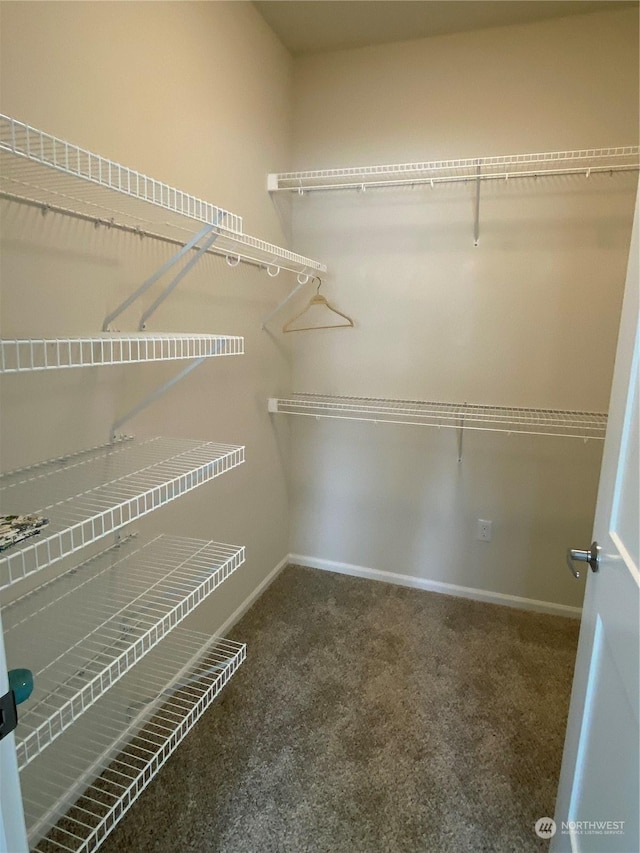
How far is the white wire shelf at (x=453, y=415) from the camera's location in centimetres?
215

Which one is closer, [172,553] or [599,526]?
[599,526]

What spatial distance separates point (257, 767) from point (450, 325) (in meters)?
1.89

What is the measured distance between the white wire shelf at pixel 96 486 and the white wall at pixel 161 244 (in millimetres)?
50

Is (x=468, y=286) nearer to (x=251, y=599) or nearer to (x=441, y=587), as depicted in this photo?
(x=441, y=587)

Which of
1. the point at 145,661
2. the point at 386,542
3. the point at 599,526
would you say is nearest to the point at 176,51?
the point at 599,526

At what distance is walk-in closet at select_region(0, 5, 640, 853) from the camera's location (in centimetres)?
114

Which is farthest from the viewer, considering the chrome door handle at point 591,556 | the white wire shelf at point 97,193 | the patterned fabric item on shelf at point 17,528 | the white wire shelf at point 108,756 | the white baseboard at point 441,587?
the white baseboard at point 441,587

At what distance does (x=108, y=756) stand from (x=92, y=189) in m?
1.61

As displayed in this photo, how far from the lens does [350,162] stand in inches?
94.0

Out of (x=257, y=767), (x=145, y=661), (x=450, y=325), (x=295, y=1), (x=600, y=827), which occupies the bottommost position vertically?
(x=257, y=767)

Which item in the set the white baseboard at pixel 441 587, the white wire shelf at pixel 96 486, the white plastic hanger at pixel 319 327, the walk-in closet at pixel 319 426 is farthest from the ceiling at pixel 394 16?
the white baseboard at pixel 441 587

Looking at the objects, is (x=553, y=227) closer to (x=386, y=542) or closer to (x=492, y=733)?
(x=386, y=542)

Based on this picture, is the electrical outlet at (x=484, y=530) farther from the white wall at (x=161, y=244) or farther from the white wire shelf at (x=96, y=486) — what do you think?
the white wire shelf at (x=96, y=486)

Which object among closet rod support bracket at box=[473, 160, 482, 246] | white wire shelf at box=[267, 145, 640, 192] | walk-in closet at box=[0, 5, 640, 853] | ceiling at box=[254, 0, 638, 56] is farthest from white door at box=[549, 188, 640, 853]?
ceiling at box=[254, 0, 638, 56]
